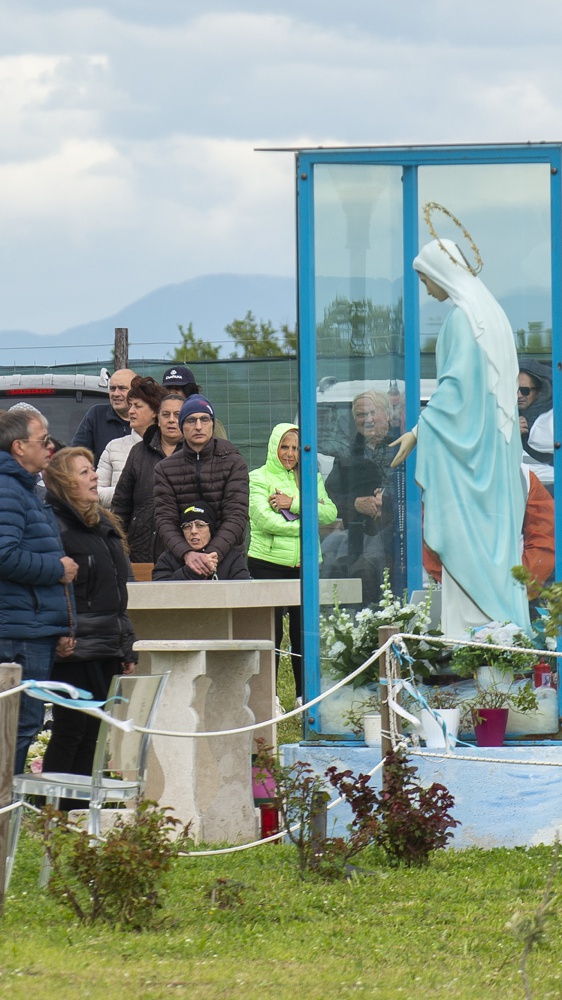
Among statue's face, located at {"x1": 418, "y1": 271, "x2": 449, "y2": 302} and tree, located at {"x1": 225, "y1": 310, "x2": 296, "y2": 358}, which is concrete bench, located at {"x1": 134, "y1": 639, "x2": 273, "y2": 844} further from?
tree, located at {"x1": 225, "y1": 310, "x2": 296, "y2": 358}

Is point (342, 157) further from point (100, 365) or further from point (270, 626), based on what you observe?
point (100, 365)

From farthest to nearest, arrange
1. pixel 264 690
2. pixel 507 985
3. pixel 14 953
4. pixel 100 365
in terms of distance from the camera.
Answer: pixel 100 365, pixel 264 690, pixel 14 953, pixel 507 985

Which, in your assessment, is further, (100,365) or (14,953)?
(100,365)

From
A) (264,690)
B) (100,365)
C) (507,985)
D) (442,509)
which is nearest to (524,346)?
(442,509)

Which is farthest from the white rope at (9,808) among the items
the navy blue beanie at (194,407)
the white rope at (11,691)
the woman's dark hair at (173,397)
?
the woman's dark hair at (173,397)

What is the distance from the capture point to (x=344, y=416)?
8.31m

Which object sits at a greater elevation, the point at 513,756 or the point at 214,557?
the point at 214,557

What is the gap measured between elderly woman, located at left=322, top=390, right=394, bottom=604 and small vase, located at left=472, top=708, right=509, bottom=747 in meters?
0.91

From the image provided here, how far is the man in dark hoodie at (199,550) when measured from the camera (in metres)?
8.68

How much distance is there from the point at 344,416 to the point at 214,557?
110 centimetres

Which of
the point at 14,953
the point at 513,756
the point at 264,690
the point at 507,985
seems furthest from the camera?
the point at 264,690

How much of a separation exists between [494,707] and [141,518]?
2.88m

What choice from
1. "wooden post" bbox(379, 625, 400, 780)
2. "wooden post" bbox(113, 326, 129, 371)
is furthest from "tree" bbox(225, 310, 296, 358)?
"wooden post" bbox(379, 625, 400, 780)

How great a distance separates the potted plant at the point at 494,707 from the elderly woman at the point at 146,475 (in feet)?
8.00
